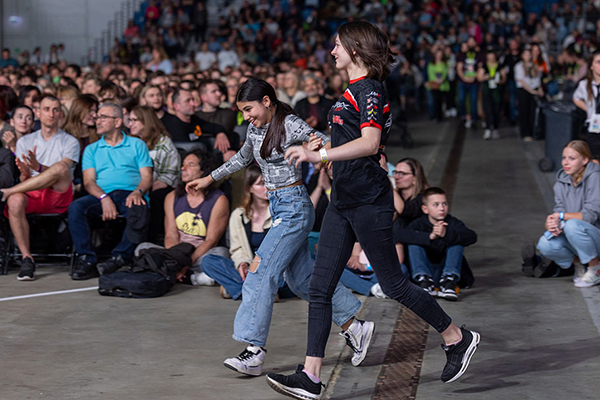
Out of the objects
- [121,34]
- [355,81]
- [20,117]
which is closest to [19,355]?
[355,81]

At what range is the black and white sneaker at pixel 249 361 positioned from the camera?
168 inches

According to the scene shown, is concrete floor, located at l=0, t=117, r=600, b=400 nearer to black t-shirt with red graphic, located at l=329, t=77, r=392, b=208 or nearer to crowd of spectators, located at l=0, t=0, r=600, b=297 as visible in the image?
crowd of spectators, located at l=0, t=0, r=600, b=297

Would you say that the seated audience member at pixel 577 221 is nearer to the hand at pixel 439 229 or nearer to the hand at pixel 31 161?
the hand at pixel 439 229

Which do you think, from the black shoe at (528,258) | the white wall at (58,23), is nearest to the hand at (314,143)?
the black shoe at (528,258)

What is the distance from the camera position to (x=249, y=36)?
24.9 metres

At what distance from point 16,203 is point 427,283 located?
3274 millimetres

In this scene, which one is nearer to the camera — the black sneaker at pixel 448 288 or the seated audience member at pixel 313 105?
the black sneaker at pixel 448 288

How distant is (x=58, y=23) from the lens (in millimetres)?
28844

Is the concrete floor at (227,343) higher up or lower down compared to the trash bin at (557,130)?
lower down

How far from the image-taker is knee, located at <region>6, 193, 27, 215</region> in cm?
675

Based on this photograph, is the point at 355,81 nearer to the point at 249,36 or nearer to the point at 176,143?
the point at 176,143

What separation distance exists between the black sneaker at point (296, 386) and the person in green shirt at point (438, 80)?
15.2 m

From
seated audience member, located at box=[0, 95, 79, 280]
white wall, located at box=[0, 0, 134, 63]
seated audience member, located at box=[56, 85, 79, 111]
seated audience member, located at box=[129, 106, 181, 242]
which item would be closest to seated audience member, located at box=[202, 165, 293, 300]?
seated audience member, located at box=[129, 106, 181, 242]

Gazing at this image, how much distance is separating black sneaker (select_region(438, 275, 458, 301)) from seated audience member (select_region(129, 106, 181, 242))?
270 cm
